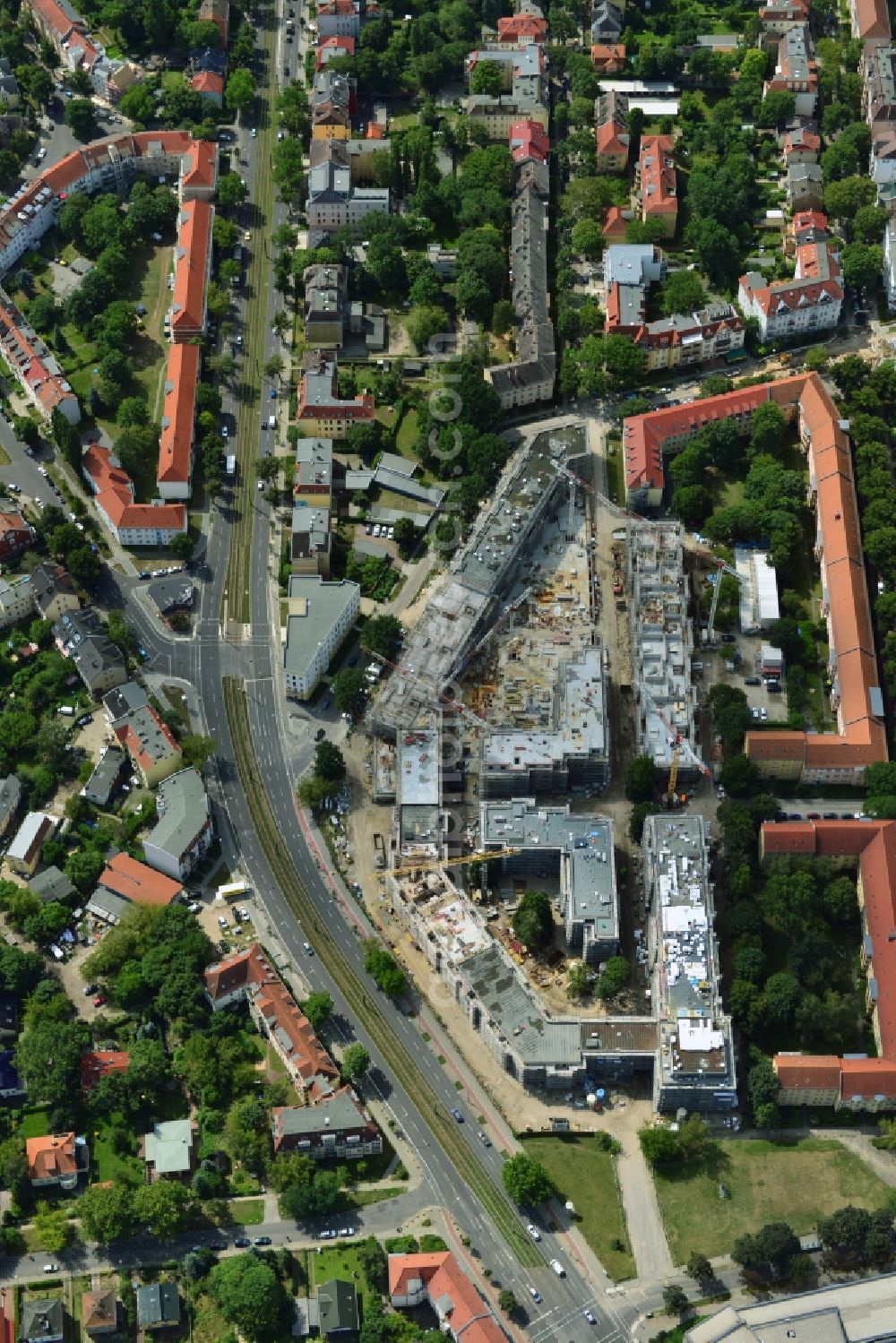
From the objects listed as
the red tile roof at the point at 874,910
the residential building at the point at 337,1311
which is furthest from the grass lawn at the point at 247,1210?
the red tile roof at the point at 874,910

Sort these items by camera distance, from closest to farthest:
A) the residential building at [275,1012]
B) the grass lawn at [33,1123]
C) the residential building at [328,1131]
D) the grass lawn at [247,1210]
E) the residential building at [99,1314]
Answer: the residential building at [99,1314] < the grass lawn at [247,1210] < the residential building at [328,1131] < the grass lawn at [33,1123] < the residential building at [275,1012]

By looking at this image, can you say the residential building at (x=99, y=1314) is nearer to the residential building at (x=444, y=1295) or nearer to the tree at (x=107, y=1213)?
the tree at (x=107, y=1213)

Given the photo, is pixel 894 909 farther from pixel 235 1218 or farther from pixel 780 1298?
pixel 235 1218

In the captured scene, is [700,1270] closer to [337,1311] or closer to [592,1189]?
[592,1189]

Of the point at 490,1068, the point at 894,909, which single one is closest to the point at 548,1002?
the point at 490,1068

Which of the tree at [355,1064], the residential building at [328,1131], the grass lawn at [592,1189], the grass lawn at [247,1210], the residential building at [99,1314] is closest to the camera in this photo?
the residential building at [99,1314]
